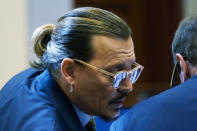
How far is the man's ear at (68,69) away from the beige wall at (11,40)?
98cm

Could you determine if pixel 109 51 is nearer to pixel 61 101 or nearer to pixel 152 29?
pixel 61 101

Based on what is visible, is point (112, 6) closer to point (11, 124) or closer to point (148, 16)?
point (148, 16)

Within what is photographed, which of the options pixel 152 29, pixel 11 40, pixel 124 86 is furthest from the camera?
pixel 152 29

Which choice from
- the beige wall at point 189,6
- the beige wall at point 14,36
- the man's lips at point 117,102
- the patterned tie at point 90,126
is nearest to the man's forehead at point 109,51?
the man's lips at point 117,102

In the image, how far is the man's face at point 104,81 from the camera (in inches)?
50.9

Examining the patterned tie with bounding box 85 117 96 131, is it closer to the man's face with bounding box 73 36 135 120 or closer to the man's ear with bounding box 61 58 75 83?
the man's face with bounding box 73 36 135 120

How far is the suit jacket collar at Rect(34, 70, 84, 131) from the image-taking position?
48.9 inches

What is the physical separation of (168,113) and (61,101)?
0.33 m

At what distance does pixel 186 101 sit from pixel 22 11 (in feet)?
4.31

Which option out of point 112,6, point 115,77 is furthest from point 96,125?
point 112,6

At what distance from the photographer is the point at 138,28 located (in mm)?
3900

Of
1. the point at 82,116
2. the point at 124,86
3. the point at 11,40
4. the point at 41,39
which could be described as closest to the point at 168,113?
the point at 124,86

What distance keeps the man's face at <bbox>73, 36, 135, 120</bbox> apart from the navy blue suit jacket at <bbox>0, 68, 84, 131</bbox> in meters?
0.07

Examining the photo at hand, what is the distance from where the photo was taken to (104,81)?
130 cm
